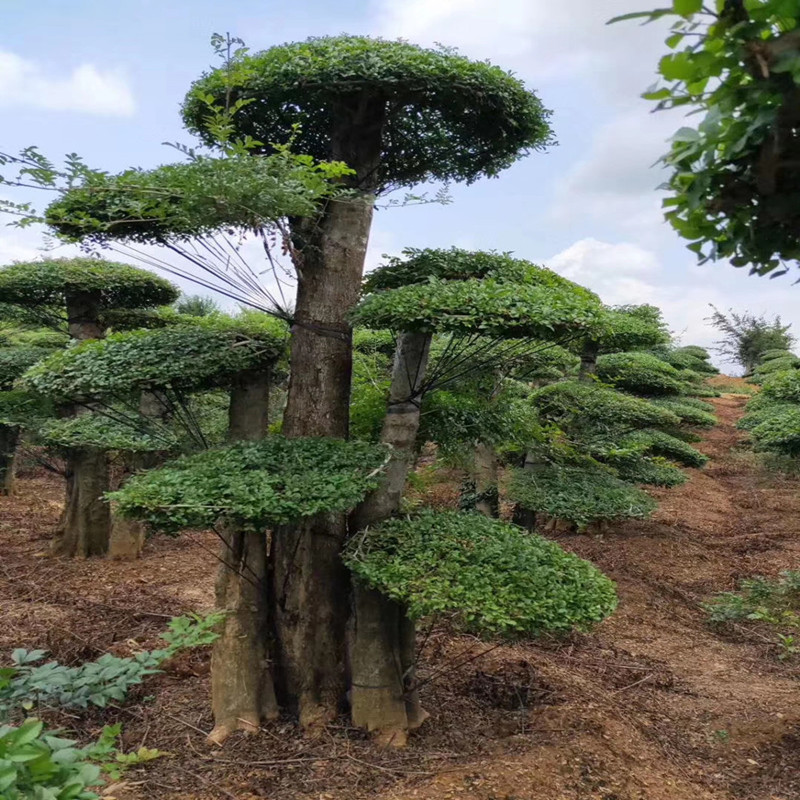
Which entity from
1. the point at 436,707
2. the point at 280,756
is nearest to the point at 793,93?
the point at 280,756

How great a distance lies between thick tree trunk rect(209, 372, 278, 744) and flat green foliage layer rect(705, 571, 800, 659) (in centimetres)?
405

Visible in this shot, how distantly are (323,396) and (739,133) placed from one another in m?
2.96

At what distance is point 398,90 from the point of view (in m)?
3.52

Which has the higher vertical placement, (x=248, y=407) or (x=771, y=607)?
(x=248, y=407)

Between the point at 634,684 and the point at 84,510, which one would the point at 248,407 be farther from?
the point at 84,510

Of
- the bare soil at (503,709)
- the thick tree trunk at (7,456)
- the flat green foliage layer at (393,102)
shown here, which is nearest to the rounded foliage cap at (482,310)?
the flat green foliage layer at (393,102)

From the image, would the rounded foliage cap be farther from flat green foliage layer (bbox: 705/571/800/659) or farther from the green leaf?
flat green foliage layer (bbox: 705/571/800/659)

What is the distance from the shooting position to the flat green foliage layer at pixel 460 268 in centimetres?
384

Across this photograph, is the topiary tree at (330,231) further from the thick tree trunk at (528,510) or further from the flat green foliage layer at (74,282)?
the thick tree trunk at (528,510)

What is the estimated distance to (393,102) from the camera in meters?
3.80

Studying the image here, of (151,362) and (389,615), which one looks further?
(389,615)

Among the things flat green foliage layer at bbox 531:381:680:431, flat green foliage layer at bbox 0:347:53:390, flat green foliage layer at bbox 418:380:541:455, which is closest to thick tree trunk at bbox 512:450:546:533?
flat green foliage layer at bbox 531:381:680:431

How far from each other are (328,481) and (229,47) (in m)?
1.96

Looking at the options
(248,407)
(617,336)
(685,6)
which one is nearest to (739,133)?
(685,6)
